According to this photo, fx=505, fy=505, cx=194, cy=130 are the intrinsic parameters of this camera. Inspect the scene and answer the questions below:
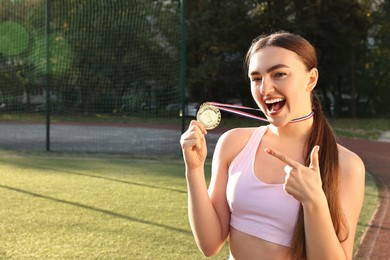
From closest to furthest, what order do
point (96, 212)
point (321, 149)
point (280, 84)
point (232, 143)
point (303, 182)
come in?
point (303, 182) < point (280, 84) < point (321, 149) < point (232, 143) < point (96, 212)

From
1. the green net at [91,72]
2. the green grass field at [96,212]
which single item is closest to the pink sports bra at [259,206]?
the green grass field at [96,212]

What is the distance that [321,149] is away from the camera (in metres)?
1.72

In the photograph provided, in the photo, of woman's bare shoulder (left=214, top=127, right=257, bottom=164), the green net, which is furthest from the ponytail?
the green net

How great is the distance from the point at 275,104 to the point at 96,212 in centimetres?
454

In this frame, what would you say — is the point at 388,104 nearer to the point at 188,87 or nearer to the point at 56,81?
the point at 188,87

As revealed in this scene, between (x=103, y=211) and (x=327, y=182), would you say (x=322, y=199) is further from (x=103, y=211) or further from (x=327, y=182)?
(x=103, y=211)

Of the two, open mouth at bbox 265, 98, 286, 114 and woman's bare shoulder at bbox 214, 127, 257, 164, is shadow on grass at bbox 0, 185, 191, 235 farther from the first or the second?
open mouth at bbox 265, 98, 286, 114

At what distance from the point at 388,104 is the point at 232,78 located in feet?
41.6

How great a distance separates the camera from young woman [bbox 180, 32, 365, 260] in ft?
5.05

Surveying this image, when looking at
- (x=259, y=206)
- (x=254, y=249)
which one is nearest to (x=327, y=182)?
(x=259, y=206)

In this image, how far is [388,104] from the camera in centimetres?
3350

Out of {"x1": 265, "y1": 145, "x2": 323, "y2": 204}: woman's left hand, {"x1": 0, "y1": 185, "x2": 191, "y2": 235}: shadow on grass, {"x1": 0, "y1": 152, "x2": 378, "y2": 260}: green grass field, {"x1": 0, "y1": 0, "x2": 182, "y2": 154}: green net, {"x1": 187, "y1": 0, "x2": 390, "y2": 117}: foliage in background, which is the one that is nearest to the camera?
{"x1": 265, "y1": 145, "x2": 323, "y2": 204}: woman's left hand

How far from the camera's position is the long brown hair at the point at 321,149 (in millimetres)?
1611

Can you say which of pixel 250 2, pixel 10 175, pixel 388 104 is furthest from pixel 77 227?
pixel 388 104
